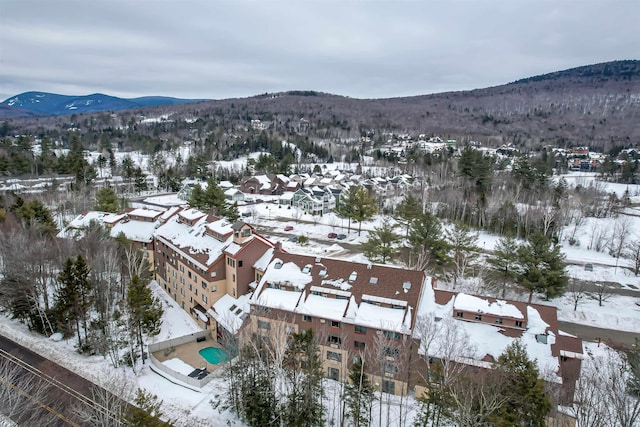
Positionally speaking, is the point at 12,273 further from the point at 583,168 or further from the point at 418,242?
the point at 583,168

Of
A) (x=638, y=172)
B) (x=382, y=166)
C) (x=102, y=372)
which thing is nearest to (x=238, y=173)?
(x=382, y=166)

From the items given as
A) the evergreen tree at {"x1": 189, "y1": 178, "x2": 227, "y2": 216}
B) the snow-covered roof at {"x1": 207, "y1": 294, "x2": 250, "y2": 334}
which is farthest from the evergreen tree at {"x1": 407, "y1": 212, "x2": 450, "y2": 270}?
the evergreen tree at {"x1": 189, "y1": 178, "x2": 227, "y2": 216}

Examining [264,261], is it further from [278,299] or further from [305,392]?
[305,392]

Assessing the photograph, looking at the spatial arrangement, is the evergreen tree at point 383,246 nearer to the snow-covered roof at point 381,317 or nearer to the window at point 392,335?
the snow-covered roof at point 381,317

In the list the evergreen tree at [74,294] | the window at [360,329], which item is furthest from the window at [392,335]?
the evergreen tree at [74,294]

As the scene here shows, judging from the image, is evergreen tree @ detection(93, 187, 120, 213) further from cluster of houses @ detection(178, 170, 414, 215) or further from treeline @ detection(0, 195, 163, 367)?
cluster of houses @ detection(178, 170, 414, 215)

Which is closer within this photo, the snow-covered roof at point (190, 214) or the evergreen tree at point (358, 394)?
the evergreen tree at point (358, 394)

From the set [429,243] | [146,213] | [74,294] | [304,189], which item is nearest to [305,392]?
[74,294]
